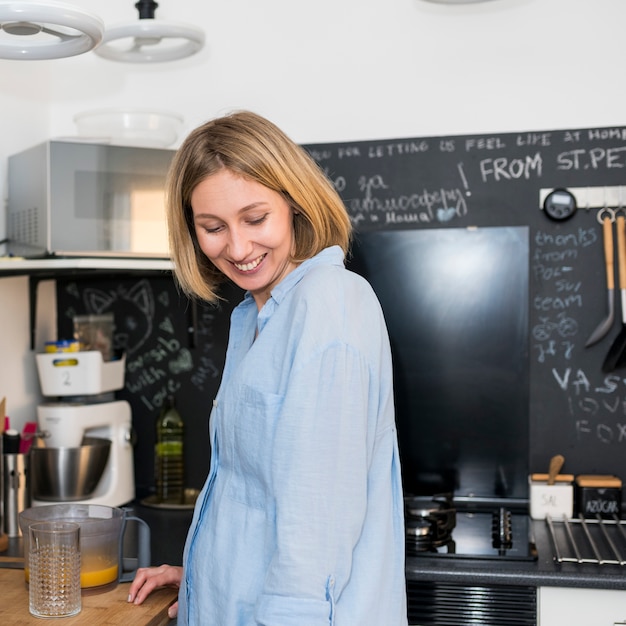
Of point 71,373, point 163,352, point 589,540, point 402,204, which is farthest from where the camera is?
point 163,352

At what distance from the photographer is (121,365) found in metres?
2.55

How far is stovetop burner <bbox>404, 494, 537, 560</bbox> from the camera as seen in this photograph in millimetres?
1965

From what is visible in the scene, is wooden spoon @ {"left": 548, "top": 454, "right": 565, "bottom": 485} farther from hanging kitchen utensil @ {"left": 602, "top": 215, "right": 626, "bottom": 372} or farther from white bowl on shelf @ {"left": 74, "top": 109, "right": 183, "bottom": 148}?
white bowl on shelf @ {"left": 74, "top": 109, "right": 183, "bottom": 148}

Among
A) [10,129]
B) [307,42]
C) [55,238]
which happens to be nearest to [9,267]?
[55,238]

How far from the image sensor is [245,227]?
4.03 feet

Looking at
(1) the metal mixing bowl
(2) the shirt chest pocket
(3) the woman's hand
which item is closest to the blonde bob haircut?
(2) the shirt chest pocket

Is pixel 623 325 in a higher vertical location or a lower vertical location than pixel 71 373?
higher

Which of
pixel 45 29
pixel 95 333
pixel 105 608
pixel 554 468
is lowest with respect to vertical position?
pixel 105 608

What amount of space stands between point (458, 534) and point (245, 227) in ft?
3.99

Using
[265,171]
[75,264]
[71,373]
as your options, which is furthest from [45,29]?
[71,373]

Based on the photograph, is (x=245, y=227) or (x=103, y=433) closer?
(x=245, y=227)

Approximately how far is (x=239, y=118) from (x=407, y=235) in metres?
1.26

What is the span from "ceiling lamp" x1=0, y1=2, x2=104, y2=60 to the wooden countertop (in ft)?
3.02

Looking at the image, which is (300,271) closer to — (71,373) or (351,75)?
(71,373)
